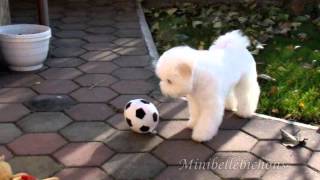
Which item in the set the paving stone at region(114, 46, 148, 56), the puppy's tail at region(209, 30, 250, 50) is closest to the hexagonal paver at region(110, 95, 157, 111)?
the puppy's tail at region(209, 30, 250, 50)

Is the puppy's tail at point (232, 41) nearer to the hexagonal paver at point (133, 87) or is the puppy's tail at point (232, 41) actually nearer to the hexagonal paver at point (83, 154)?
the hexagonal paver at point (133, 87)

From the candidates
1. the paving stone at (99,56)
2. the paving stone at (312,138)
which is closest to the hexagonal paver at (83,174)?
Answer: the paving stone at (312,138)

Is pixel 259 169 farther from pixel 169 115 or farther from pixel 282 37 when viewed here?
pixel 282 37

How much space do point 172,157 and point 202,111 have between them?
1.27 feet

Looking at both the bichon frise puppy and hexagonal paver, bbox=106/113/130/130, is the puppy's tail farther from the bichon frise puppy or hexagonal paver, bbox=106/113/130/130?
hexagonal paver, bbox=106/113/130/130

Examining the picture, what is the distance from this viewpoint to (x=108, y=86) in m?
4.48

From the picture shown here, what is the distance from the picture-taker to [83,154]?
3316mm

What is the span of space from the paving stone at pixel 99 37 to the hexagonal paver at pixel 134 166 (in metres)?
2.75

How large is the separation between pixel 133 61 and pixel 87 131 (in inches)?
64.7

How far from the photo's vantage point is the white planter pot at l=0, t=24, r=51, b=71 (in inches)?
185

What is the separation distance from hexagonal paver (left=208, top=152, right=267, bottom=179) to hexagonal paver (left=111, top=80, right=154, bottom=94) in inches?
49.0

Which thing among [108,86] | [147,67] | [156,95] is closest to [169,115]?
[156,95]

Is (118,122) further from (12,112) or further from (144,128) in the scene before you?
(12,112)

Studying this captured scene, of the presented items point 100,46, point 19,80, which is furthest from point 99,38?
point 19,80
